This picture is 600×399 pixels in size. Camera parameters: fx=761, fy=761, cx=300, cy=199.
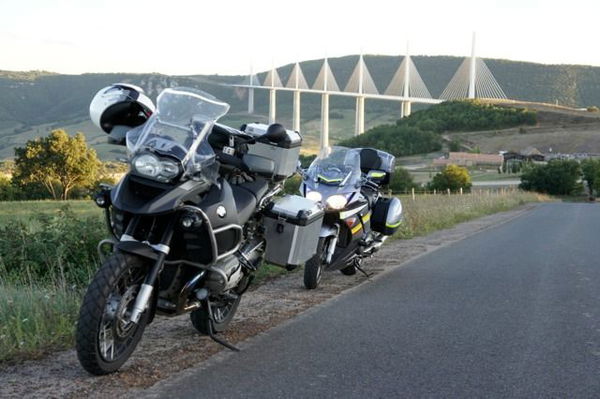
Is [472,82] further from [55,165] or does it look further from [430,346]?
[430,346]

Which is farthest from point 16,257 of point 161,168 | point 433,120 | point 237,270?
point 433,120

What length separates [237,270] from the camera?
5.21 meters

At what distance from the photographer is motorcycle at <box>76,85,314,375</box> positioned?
13.9ft

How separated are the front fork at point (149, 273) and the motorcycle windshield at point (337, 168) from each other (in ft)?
13.3

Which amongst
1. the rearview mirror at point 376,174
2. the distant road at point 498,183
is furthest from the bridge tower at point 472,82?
the rearview mirror at point 376,174

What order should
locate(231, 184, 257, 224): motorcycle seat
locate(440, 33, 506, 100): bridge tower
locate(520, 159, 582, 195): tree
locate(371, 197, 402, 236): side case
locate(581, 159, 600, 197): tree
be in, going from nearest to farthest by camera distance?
locate(231, 184, 257, 224): motorcycle seat, locate(371, 197, 402, 236): side case, locate(520, 159, 582, 195): tree, locate(581, 159, 600, 197): tree, locate(440, 33, 506, 100): bridge tower

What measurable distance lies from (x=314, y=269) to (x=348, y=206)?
2.94ft

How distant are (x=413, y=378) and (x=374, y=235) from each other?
4.65 meters

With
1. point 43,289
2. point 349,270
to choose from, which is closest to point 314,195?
point 349,270

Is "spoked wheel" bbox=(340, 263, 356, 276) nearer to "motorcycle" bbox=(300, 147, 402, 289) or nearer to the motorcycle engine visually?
"motorcycle" bbox=(300, 147, 402, 289)

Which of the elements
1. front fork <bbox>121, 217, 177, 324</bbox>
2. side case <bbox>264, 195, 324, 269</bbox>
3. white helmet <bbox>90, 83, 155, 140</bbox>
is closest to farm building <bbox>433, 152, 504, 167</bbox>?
side case <bbox>264, 195, 324, 269</bbox>

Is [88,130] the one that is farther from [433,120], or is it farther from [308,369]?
[308,369]

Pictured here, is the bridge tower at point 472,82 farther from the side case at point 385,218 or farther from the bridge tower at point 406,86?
the side case at point 385,218

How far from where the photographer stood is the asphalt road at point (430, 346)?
4.35 meters
